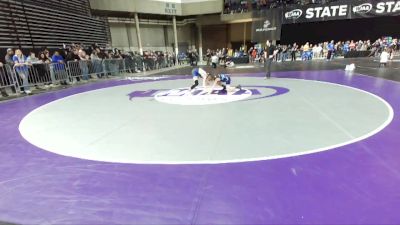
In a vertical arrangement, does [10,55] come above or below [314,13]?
below

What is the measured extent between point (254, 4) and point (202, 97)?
25299 millimetres

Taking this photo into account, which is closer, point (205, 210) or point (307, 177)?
point (205, 210)

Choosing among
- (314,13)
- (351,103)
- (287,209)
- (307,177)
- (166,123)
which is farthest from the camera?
(314,13)

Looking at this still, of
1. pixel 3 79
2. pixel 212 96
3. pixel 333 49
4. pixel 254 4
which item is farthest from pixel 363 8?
pixel 3 79

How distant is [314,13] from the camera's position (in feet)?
74.8

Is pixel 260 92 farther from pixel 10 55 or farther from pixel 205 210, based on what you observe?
pixel 10 55

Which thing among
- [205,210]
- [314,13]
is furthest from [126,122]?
[314,13]

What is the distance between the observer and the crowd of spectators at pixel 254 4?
24.5m

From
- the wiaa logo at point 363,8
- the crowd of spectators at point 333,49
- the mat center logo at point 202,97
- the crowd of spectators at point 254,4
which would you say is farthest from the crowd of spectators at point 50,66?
the wiaa logo at point 363,8

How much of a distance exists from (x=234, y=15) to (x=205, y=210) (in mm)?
29640

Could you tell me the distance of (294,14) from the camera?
23469 mm

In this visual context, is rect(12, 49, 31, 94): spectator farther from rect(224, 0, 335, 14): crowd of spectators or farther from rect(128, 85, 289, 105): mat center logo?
rect(224, 0, 335, 14): crowd of spectators

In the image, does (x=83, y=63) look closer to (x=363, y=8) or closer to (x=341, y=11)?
(x=341, y=11)

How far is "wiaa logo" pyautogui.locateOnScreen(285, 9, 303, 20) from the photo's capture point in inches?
915
